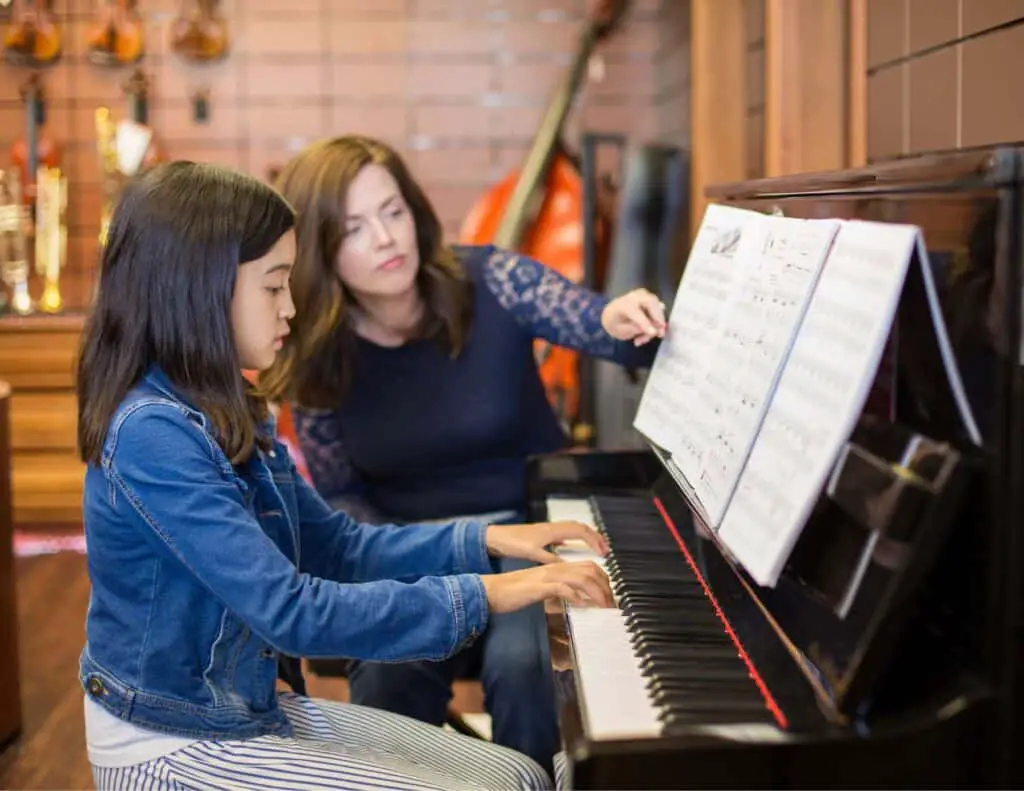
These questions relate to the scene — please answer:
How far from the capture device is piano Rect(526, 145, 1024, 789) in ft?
3.24

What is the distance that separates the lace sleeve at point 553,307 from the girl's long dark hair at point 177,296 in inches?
28.7

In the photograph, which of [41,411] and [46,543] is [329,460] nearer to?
[46,543]

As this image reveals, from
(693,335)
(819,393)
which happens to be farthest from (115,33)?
(819,393)

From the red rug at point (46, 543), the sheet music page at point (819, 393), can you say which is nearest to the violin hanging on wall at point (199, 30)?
the red rug at point (46, 543)

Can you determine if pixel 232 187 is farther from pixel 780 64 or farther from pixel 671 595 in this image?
pixel 780 64

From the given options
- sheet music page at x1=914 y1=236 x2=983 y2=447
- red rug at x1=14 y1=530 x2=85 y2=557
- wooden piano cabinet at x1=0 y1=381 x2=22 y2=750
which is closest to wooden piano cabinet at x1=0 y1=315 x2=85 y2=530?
red rug at x1=14 y1=530 x2=85 y2=557

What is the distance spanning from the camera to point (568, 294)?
2.17m

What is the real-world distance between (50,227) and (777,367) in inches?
186

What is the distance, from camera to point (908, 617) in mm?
1026

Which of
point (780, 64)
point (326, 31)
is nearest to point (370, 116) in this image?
point (326, 31)

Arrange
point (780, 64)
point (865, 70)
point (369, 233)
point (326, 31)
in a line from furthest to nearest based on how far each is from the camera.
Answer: point (326, 31) < point (780, 64) < point (865, 70) < point (369, 233)

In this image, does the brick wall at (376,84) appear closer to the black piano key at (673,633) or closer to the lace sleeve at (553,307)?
the lace sleeve at (553,307)

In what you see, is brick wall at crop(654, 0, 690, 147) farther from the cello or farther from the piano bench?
the piano bench

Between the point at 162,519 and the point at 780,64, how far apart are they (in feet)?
6.18
